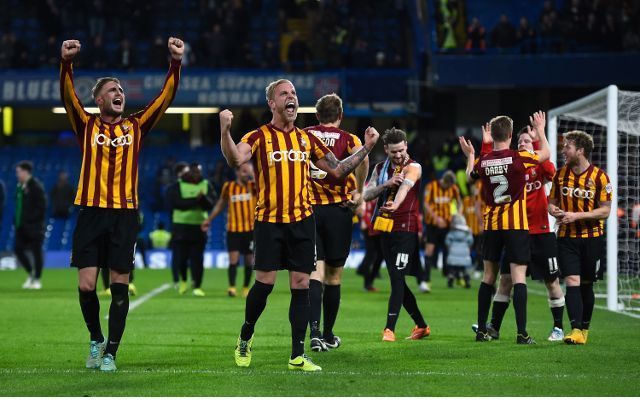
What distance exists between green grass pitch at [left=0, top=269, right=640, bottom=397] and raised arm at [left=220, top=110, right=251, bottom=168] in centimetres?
144

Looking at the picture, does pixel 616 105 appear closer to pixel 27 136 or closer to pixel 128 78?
pixel 128 78

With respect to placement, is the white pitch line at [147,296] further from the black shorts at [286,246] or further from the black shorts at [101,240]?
the black shorts at [286,246]

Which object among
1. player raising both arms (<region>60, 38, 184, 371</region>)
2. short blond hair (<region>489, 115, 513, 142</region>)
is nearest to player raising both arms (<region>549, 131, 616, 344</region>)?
short blond hair (<region>489, 115, 513, 142</region>)

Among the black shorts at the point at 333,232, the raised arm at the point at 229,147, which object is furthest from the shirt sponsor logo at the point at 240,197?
the raised arm at the point at 229,147

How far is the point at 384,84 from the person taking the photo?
99.0 ft

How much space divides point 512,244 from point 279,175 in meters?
2.84

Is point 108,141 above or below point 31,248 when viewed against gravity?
above

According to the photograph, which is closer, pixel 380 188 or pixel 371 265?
pixel 380 188

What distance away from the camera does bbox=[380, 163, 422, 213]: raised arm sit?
10180 millimetres

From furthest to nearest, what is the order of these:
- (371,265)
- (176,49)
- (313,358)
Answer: (371,265)
(313,358)
(176,49)

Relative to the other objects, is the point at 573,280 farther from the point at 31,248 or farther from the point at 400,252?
the point at 31,248

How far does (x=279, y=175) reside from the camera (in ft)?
26.1

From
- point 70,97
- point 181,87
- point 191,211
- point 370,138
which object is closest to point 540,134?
point 370,138

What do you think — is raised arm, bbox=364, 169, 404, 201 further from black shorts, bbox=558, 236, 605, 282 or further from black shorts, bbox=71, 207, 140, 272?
black shorts, bbox=71, 207, 140, 272
